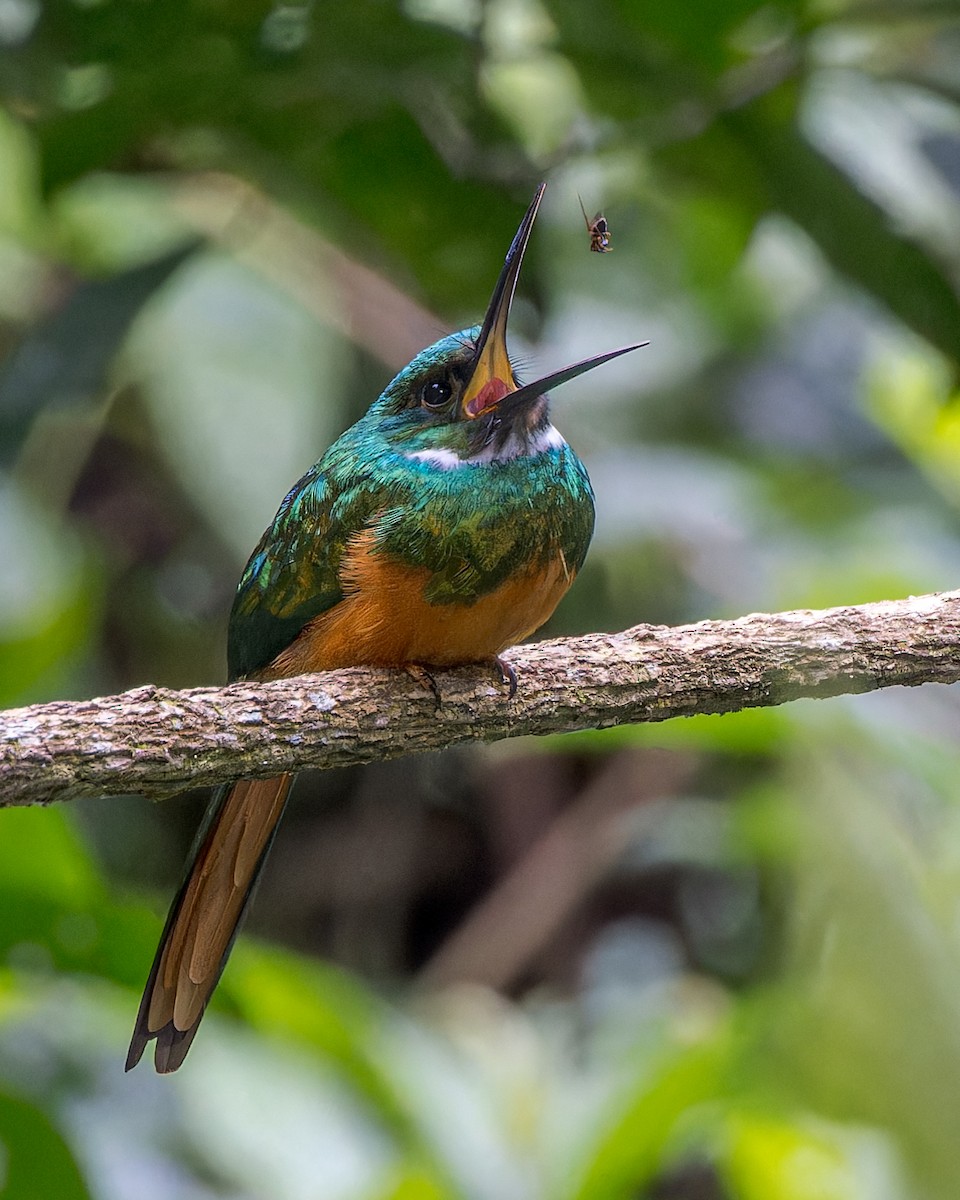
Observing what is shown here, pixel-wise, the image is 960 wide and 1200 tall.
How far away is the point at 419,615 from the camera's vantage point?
5.29ft

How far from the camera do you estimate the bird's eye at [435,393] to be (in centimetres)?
179

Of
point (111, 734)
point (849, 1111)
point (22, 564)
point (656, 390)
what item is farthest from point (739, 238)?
point (111, 734)

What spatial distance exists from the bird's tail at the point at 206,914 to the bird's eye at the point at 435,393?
47 centimetres

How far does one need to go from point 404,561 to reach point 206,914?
443 millimetres

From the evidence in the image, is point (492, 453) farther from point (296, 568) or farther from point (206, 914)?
point (206, 914)

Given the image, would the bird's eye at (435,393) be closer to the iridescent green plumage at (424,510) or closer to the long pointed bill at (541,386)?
the iridescent green plumage at (424,510)

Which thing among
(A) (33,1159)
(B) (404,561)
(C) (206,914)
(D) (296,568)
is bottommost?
(A) (33,1159)

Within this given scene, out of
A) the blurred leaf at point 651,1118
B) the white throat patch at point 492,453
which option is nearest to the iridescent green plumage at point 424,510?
the white throat patch at point 492,453

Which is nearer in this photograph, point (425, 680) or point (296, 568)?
point (425, 680)

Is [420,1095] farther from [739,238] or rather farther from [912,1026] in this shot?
[739,238]

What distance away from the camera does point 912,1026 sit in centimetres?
182

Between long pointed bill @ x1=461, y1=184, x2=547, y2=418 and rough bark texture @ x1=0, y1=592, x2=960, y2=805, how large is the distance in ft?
1.06

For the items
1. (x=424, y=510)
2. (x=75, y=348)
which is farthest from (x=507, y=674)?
(x=75, y=348)

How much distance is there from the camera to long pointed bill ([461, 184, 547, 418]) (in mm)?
1641
